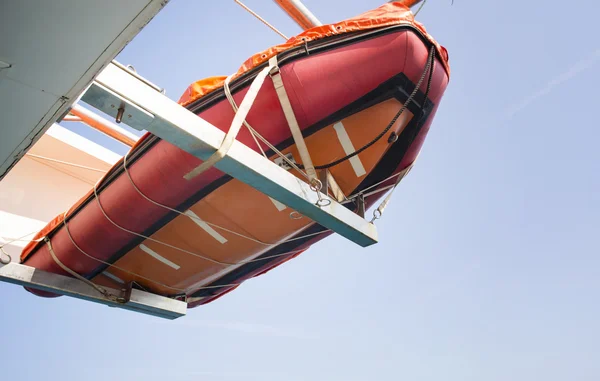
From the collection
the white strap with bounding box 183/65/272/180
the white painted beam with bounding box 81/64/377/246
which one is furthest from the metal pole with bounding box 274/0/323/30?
the white painted beam with bounding box 81/64/377/246

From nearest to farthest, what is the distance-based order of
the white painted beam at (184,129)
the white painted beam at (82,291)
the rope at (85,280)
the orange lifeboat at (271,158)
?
the white painted beam at (184,129), the orange lifeboat at (271,158), the white painted beam at (82,291), the rope at (85,280)

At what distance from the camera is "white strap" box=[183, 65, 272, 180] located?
1973mm

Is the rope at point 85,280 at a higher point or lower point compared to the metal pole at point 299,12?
lower

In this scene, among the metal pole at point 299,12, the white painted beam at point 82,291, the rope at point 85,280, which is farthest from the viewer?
the metal pole at point 299,12

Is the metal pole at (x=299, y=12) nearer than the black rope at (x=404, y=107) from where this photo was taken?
No

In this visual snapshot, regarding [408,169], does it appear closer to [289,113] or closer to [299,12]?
[289,113]

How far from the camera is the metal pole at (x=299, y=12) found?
4051 millimetres

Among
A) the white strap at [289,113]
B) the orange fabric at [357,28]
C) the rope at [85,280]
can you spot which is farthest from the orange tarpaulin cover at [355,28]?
the rope at [85,280]

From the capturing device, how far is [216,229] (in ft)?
10.3

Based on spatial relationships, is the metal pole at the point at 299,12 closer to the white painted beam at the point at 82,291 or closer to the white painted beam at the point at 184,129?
the white painted beam at the point at 184,129

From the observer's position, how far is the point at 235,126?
82.0 inches

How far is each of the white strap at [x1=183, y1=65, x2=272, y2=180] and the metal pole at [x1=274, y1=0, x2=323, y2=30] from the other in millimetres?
1859

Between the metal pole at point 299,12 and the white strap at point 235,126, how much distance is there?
186 centimetres

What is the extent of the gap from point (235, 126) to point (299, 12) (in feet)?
8.16
